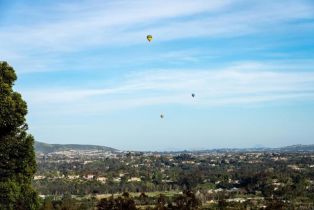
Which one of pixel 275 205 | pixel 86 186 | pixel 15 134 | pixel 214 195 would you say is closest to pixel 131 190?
pixel 86 186

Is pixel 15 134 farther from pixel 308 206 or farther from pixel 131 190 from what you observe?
pixel 131 190

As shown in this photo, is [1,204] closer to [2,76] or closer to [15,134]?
[15,134]

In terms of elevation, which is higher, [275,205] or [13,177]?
[13,177]

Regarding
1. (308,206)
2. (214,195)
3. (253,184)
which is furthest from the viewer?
(253,184)

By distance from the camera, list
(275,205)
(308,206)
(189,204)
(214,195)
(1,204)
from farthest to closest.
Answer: (214,195) → (308,206) → (275,205) → (189,204) → (1,204)

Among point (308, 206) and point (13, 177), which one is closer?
point (13, 177)

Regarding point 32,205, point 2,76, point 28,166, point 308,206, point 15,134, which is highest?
point 2,76

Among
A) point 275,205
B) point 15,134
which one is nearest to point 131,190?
point 275,205
